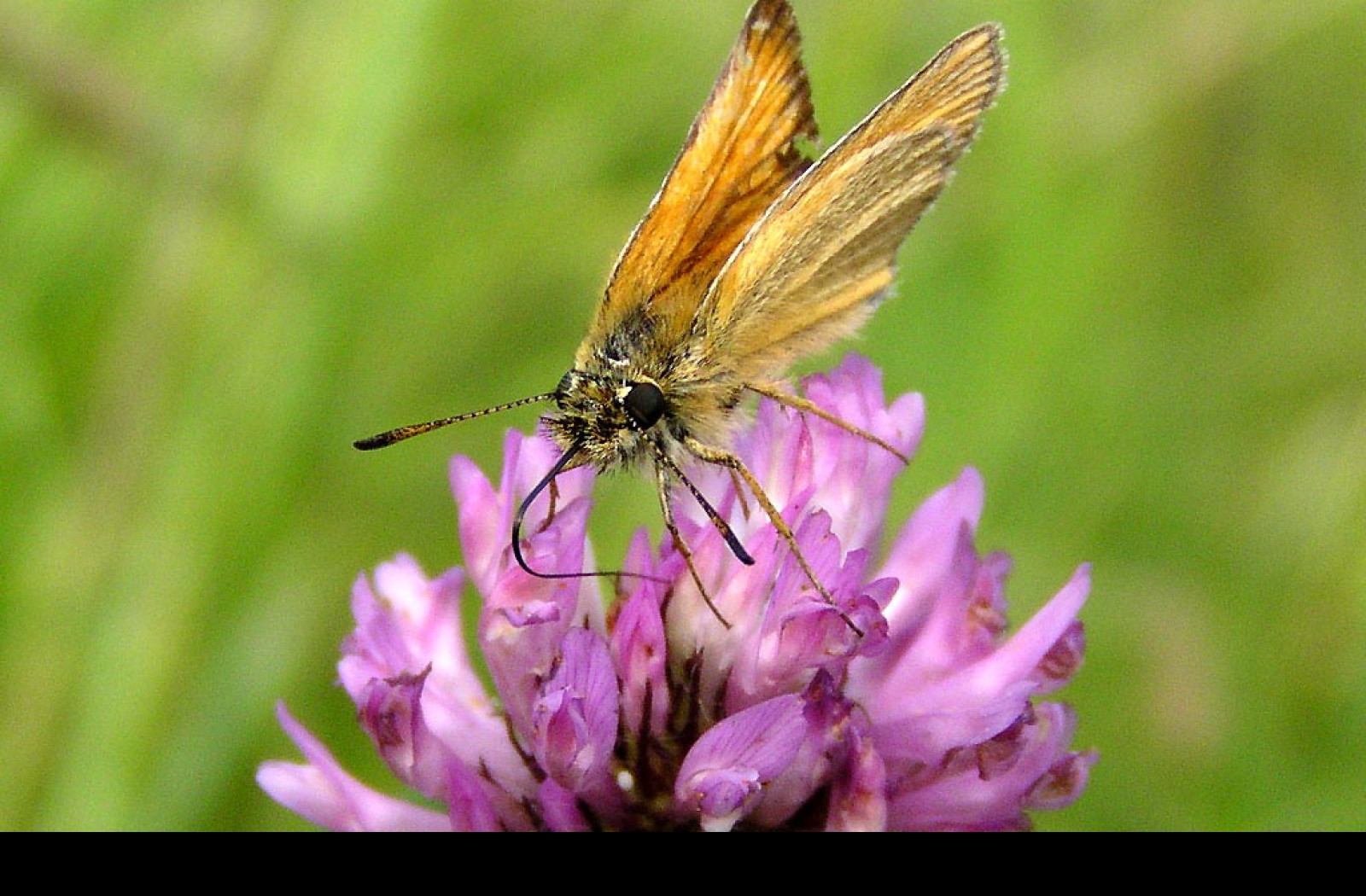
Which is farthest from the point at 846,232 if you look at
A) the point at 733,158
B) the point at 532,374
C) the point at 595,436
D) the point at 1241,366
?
the point at 1241,366

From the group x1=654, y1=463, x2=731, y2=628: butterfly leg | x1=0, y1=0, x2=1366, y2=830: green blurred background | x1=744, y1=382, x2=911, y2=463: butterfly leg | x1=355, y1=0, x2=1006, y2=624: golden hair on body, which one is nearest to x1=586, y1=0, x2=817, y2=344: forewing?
x1=355, y1=0, x2=1006, y2=624: golden hair on body

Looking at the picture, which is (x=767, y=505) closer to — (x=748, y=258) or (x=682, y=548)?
(x=682, y=548)

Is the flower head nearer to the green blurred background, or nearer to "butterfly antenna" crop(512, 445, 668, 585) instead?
"butterfly antenna" crop(512, 445, 668, 585)

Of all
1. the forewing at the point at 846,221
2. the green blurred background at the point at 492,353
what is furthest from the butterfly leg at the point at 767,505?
the green blurred background at the point at 492,353

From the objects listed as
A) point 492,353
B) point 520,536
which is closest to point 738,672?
point 520,536
